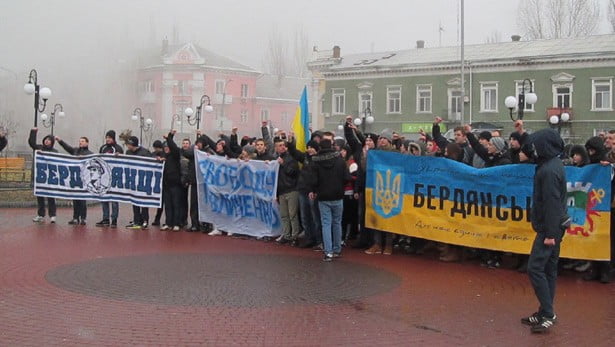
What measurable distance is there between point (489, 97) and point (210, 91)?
3237 cm

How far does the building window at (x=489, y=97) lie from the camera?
4928 cm

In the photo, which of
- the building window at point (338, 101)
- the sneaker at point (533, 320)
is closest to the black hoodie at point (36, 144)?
the sneaker at point (533, 320)

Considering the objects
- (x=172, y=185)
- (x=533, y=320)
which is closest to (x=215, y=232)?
(x=172, y=185)

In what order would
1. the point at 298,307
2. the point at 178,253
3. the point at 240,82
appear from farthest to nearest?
1. the point at 240,82
2. the point at 178,253
3. the point at 298,307

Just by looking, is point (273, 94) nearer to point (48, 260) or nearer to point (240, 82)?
point (240, 82)

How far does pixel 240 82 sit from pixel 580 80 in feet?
126

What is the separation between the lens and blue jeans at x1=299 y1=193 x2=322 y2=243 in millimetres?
11703

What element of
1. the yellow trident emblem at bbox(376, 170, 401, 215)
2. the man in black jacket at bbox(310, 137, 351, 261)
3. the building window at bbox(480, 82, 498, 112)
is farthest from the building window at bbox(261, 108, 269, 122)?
the man in black jacket at bbox(310, 137, 351, 261)

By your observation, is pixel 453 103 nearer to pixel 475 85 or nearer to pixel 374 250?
pixel 475 85

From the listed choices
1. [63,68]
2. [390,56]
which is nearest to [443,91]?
[390,56]

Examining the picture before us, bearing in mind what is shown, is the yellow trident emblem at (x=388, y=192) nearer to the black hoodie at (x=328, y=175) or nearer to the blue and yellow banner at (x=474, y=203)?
the blue and yellow banner at (x=474, y=203)

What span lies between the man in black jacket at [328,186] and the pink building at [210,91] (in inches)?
2040

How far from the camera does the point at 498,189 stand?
33.0ft

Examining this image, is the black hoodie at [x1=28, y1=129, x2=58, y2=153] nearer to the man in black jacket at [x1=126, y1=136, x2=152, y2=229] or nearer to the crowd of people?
the crowd of people
